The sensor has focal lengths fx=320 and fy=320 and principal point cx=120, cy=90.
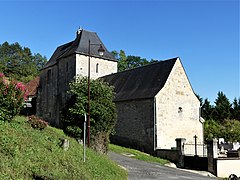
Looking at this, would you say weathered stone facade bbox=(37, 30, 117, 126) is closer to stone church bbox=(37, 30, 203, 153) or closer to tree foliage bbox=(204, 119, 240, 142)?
stone church bbox=(37, 30, 203, 153)

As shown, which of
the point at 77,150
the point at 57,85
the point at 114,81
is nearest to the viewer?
the point at 77,150

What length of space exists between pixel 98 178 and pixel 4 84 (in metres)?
6.88

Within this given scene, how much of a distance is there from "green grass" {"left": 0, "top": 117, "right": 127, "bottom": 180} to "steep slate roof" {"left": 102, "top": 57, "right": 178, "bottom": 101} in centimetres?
1484

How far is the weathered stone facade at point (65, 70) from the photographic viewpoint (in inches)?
1479

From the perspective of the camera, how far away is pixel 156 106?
87.0ft

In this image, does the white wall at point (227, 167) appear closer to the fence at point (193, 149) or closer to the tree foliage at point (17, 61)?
the fence at point (193, 149)

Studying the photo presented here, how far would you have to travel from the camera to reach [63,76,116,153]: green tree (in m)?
18.8

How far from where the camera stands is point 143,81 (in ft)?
99.5

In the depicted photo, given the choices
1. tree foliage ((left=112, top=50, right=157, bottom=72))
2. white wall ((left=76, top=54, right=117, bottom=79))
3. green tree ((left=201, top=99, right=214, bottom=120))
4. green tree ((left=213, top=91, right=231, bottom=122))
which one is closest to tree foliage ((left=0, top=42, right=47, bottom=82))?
tree foliage ((left=112, top=50, right=157, bottom=72))

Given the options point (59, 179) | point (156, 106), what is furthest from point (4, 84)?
point (156, 106)

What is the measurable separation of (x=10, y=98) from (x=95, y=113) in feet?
18.6

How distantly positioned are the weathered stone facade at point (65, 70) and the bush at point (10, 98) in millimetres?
21696

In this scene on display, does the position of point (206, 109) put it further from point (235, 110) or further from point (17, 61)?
Result: point (17, 61)

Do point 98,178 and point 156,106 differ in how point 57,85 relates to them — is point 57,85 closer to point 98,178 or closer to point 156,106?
point 156,106
